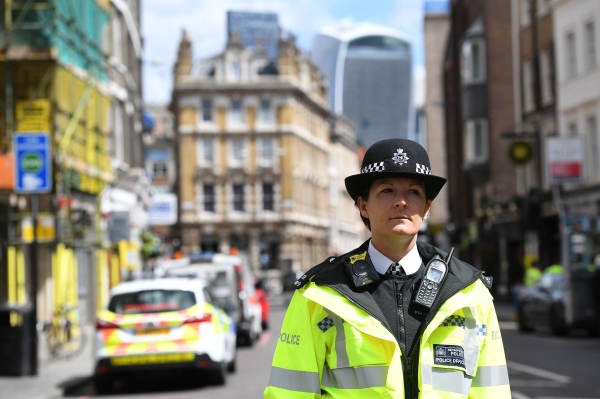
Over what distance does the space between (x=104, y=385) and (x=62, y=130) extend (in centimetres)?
1346

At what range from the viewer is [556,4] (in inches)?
1496

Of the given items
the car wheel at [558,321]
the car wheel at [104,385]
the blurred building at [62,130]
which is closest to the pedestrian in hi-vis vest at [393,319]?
the car wheel at [104,385]

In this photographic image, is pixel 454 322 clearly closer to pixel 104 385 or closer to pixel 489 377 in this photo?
pixel 489 377

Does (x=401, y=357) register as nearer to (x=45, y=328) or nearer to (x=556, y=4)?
(x=45, y=328)

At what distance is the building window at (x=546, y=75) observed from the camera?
1575 inches

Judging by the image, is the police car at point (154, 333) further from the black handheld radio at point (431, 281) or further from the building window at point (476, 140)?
the building window at point (476, 140)

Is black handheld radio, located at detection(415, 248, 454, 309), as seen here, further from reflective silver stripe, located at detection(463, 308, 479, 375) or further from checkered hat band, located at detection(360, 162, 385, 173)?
checkered hat band, located at detection(360, 162, 385, 173)

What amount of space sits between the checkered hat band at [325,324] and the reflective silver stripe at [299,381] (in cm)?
15

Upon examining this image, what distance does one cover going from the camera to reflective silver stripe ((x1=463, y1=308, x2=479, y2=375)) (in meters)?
3.65

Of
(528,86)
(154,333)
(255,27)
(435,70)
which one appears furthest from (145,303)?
(255,27)

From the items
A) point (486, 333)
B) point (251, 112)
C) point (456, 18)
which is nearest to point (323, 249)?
point (251, 112)

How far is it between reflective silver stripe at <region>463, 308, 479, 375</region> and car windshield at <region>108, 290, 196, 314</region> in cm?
1199

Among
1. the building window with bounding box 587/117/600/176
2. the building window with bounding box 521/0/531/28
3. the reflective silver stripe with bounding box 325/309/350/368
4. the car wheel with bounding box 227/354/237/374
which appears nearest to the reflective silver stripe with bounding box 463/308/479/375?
the reflective silver stripe with bounding box 325/309/350/368

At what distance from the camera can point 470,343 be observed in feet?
12.0
